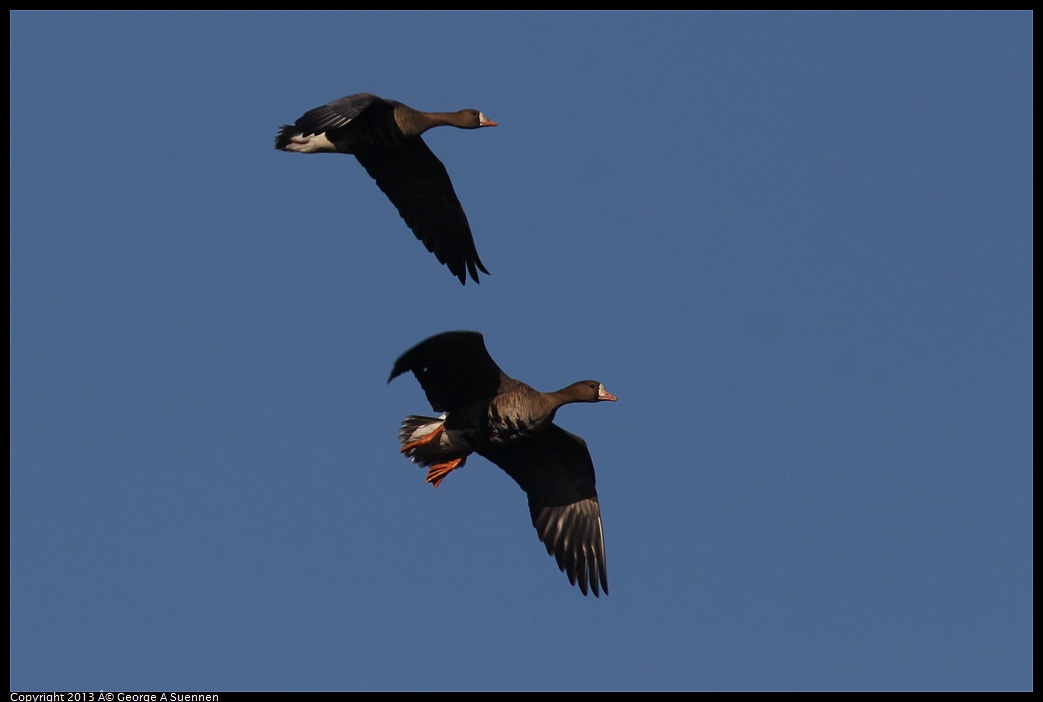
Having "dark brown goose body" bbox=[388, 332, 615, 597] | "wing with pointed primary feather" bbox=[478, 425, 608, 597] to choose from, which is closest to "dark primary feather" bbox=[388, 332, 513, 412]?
"dark brown goose body" bbox=[388, 332, 615, 597]

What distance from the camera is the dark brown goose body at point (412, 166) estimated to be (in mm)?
16266

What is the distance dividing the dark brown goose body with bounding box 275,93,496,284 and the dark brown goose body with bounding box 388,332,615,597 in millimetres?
2344

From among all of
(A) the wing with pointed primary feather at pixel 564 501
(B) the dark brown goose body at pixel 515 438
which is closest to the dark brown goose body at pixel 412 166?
(B) the dark brown goose body at pixel 515 438

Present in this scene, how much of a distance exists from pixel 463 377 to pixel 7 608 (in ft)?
16.7

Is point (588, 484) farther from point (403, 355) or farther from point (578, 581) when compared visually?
point (403, 355)

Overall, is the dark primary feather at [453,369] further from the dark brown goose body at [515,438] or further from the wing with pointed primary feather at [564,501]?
the wing with pointed primary feather at [564,501]

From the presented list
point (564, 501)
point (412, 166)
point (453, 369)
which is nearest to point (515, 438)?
point (453, 369)

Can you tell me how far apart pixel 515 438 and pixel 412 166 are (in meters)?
3.93

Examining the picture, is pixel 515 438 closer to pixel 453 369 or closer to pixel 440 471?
pixel 453 369

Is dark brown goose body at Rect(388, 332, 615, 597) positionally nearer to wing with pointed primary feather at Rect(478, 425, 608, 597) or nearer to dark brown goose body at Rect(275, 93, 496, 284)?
wing with pointed primary feather at Rect(478, 425, 608, 597)

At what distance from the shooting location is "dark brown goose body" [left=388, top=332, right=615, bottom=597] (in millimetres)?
14055

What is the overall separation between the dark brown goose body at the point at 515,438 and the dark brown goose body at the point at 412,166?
7.69ft
